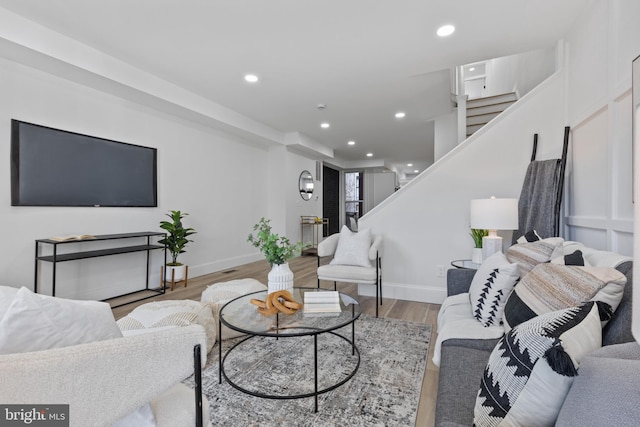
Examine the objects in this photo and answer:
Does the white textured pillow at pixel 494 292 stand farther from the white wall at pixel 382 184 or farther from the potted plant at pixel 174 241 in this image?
the white wall at pixel 382 184

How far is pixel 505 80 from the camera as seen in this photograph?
5348 millimetres

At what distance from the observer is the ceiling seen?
2332mm

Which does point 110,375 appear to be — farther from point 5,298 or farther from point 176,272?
point 176,272

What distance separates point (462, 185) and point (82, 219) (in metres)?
4.27

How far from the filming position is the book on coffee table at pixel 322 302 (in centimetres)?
193

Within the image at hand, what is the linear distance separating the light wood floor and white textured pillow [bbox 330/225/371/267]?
0.52 meters

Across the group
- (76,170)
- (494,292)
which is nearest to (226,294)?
(494,292)

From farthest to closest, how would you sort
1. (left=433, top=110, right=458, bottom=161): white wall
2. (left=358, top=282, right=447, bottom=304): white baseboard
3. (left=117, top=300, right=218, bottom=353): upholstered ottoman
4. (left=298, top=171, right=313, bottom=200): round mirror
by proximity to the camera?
(left=298, top=171, right=313, bottom=200): round mirror < (left=433, top=110, right=458, bottom=161): white wall < (left=358, top=282, right=447, bottom=304): white baseboard < (left=117, top=300, right=218, bottom=353): upholstered ottoman

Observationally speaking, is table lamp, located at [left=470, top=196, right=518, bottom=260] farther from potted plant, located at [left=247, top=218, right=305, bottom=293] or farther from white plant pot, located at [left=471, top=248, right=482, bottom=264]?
potted plant, located at [left=247, top=218, right=305, bottom=293]

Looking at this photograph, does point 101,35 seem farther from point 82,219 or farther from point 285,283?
point 285,283

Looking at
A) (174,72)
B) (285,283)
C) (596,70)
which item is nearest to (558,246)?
(596,70)

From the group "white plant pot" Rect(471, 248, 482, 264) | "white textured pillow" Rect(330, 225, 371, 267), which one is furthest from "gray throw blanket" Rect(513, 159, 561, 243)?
"white textured pillow" Rect(330, 225, 371, 267)

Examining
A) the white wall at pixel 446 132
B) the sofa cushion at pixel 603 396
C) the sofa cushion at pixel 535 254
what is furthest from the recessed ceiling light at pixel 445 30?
the sofa cushion at pixel 603 396
